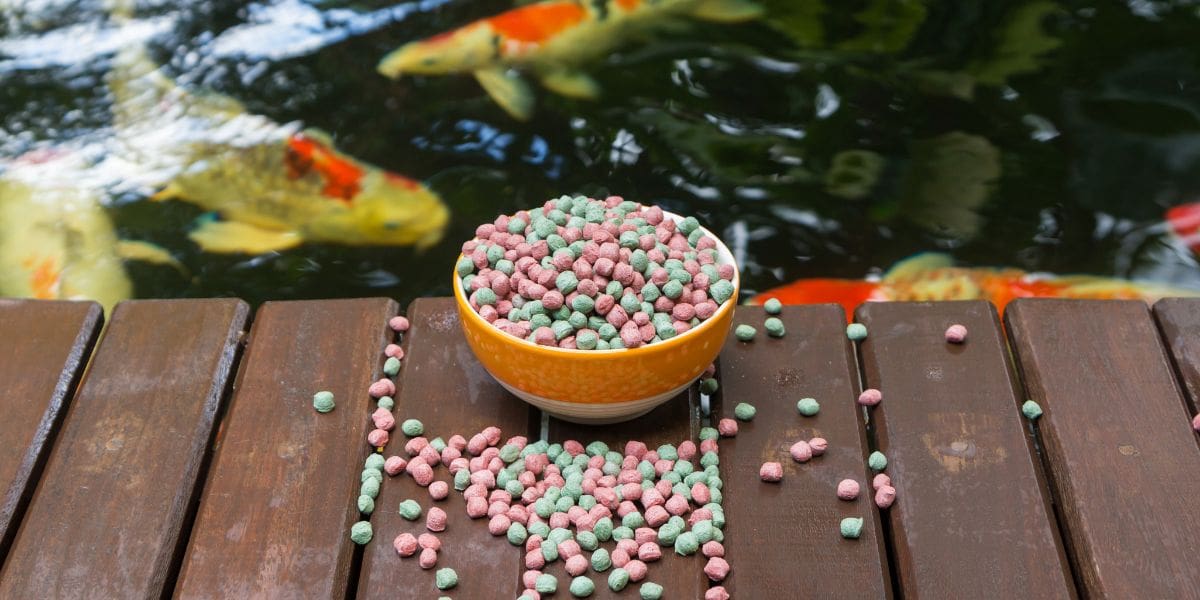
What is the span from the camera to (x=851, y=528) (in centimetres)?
102

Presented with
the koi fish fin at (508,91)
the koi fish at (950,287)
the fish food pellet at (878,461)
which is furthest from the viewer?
the koi fish fin at (508,91)

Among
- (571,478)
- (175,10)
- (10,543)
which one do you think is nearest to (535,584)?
(571,478)

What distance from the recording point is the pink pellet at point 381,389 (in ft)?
3.88

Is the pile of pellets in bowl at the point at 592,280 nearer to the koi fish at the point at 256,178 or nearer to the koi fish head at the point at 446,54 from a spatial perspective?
the koi fish at the point at 256,178

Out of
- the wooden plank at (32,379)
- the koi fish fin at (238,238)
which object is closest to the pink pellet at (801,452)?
the wooden plank at (32,379)

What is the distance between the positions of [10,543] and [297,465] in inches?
10.2

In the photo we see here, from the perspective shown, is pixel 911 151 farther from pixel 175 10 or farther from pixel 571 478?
pixel 175 10

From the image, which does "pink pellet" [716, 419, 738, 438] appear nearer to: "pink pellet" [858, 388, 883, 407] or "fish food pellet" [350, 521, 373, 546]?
"pink pellet" [858, 388, 883, 407]

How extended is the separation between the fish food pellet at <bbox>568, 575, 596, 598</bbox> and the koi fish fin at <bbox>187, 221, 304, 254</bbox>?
882mm

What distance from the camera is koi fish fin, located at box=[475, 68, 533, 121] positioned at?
193 centimetres

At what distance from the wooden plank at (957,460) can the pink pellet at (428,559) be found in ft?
1.33

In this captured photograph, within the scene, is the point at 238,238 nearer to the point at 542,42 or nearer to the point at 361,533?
the point at 542,42

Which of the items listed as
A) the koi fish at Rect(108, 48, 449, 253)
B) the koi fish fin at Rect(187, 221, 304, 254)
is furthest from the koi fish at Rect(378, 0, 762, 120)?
the koi fish fin at Rect(187, 221, 304, 254)

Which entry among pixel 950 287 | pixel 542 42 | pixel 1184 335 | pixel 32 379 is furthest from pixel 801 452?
pixel 542 42
